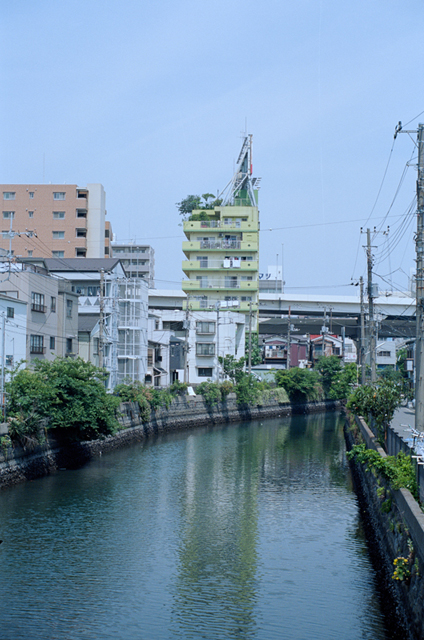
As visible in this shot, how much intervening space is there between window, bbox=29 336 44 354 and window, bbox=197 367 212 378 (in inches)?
1084

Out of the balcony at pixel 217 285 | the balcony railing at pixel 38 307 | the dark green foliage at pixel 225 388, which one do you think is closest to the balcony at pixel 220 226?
the balcony at pixel 217 285

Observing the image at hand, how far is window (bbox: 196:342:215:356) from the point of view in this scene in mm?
66000

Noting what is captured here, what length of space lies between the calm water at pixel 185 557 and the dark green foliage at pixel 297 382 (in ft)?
113

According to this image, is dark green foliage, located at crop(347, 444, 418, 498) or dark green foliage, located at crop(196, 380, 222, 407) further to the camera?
dark green foliage, located at crop(196, 380, 222, 407)

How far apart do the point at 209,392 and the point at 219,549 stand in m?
35.6

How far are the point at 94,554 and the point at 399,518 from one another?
9048 millimetres

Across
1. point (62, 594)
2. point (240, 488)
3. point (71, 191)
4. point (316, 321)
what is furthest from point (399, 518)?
point (316, 321)

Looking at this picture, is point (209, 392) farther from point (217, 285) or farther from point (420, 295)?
point (420, 295)

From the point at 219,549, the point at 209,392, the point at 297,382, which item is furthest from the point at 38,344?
the point at 297,382

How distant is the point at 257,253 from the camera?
74688 millimetres

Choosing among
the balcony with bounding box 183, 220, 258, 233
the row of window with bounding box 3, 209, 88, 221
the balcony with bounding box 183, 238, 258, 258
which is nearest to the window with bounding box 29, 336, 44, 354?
the row of window with bounding box 3, 209, 88, 221

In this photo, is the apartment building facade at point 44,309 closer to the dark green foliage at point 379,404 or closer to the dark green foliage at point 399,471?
the dark green foliage at point 379,404

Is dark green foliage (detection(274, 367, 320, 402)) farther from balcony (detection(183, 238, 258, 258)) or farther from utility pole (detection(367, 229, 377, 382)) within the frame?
utility pole (detection(367, 229, 377, 382))

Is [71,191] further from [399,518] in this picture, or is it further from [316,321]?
[399,518]
